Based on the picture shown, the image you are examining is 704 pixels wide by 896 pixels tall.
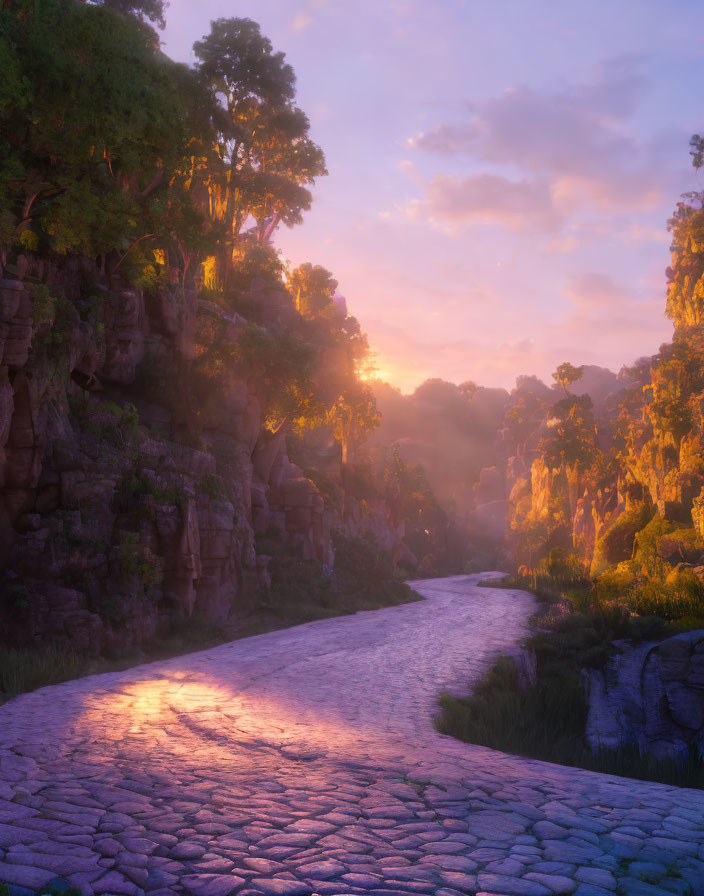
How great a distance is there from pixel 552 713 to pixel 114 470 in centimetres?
1140

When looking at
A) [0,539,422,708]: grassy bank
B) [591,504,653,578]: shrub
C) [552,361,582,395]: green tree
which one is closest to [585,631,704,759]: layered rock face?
[0,539,422,708]: grassy bank

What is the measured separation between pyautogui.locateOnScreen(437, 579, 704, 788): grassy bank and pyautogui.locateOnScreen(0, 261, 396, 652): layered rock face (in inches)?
325

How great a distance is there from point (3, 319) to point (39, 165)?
3273 millimetres

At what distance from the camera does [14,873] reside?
139 inches

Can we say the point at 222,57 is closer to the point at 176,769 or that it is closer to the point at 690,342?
the point at 690,342

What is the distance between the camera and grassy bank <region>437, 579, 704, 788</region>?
8016 millimetres

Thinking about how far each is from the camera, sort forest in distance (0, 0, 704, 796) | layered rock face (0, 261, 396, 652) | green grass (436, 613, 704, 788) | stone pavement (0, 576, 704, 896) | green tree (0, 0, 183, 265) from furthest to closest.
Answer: layered rock face (0, 261, 396, 652) → forest in distance (0, 0, 704, 796) → green tree (0, 0, 183, 265) → green grass (436, 613, 704, 788) → stone pavement (0, 576, 704, 896)

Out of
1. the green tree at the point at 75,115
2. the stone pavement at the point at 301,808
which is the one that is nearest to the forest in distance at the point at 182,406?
the green tree at the point at 75,115

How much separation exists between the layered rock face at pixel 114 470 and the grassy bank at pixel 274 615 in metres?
0.47

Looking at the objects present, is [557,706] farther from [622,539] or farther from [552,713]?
[622,539]

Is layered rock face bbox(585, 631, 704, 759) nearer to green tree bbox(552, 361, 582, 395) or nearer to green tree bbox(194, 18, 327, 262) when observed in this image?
green tree bbox(194, 18, 327, 262)

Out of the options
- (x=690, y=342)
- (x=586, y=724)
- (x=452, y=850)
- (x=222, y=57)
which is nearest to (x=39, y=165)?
(x=452, y=850)

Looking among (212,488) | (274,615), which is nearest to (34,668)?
(212,488)

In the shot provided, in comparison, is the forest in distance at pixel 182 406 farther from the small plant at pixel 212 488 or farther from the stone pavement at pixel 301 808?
the stone pavement at pixel 301 808
